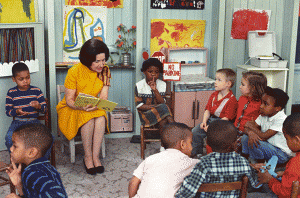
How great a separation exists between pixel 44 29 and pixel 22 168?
2.75m

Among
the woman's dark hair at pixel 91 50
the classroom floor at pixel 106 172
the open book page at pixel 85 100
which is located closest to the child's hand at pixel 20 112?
the open book page at pixel 85 100

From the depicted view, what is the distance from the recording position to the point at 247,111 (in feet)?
9.59

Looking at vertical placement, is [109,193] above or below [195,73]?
below

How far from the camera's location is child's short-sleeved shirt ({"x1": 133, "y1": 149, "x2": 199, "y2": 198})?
167 centimetres

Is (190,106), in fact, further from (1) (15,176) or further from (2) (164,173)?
(1) (15,176)

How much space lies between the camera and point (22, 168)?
1.62 m

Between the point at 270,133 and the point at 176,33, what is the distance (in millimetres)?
2264

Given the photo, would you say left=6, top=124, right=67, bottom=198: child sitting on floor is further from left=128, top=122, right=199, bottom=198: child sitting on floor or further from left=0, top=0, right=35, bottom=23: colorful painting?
left=0, top=0, right=35, bottom=23: colorful painting

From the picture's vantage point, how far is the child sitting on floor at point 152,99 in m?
3.54

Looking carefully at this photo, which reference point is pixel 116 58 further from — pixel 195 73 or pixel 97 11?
pixel 195 73

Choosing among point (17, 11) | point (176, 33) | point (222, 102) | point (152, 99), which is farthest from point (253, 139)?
point (17, 11)

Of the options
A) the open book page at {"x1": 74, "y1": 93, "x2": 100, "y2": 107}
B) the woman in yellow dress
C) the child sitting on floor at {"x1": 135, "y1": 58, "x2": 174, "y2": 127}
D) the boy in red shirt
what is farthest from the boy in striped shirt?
the boy in red shirt

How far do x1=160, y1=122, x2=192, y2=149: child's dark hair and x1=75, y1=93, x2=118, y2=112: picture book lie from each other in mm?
1428

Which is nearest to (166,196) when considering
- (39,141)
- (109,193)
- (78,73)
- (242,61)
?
(39,141)
